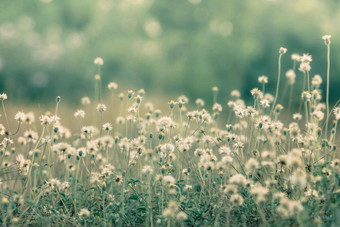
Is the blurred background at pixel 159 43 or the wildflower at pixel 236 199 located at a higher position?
the blurred background at pixel 159 43

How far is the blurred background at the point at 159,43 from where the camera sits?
12.7 m

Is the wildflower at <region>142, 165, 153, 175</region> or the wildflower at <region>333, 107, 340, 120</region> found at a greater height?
the wildflower at <region>333, 107, 340, 120</region>

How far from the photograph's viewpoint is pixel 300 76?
12.2 m

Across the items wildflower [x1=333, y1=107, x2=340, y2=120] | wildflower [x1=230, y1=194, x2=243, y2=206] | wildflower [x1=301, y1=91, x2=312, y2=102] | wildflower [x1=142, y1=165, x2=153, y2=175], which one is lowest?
wildflower [x1=230, y1=194, x2=243, y2=206]

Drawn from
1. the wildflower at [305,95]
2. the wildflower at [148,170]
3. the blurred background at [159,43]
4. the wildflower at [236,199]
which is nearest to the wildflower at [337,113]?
the wildflower at [305,95]

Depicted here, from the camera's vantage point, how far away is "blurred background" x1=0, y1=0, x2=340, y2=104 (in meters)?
12.7

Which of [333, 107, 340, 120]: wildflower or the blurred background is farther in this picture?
the blurred background

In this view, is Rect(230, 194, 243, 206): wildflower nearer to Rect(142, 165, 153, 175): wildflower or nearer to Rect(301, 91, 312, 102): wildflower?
Rect(142, 165, 153, 175): wildflower

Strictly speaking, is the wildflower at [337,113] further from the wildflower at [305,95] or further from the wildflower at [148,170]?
the wildflower at [148,170]

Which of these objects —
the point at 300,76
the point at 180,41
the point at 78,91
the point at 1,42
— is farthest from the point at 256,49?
the point at 1,42

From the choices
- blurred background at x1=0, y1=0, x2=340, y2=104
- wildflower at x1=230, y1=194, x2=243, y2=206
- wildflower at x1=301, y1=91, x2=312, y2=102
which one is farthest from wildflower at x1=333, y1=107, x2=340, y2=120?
blurred background at x1=0, y1=0, x2=340, y2=104

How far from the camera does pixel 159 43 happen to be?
1408 centimetres

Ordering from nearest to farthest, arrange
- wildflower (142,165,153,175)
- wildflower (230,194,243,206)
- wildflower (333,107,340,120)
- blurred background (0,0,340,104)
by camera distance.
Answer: wildflower (230,194,243,206) < wildflower (142,165,153,175) < wildflower (333,107,340,120) < blurred background (0,0,340,104)

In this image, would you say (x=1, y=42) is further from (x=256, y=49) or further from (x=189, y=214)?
(x=189, y=214)
